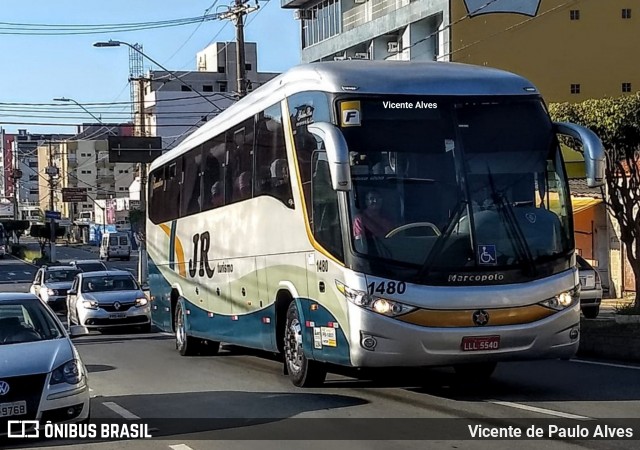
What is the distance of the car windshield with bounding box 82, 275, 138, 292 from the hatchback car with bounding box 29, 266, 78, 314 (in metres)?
5.25

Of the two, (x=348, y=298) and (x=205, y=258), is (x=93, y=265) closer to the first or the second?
(x=205, y=258)

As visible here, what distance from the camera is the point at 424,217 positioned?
10719 mm

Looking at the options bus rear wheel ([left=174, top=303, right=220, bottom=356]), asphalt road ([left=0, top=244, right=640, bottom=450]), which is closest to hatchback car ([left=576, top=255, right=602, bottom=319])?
asphalt road ([left=0, top=244, right=640, bottom=450])

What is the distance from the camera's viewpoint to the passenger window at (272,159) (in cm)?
1266

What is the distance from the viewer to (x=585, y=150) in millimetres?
11016

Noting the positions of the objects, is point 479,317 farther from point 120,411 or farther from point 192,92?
point 192,92

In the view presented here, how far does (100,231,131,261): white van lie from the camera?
82875mm

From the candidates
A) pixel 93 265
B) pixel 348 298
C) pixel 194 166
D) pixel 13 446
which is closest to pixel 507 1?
pixel 93 265

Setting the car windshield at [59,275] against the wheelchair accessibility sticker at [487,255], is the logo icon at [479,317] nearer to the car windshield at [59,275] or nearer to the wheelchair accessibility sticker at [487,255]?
the wheelchair accessibility sticker at [487,255]

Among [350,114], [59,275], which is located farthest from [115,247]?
[350,114]

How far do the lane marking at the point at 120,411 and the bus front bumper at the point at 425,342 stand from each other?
2.59m

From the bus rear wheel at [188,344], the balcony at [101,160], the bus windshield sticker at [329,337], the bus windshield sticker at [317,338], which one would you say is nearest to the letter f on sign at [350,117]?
the bus windshield sticker at [329,337]

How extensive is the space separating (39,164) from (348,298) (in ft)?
535

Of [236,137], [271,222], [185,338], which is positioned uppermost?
[236,137]
